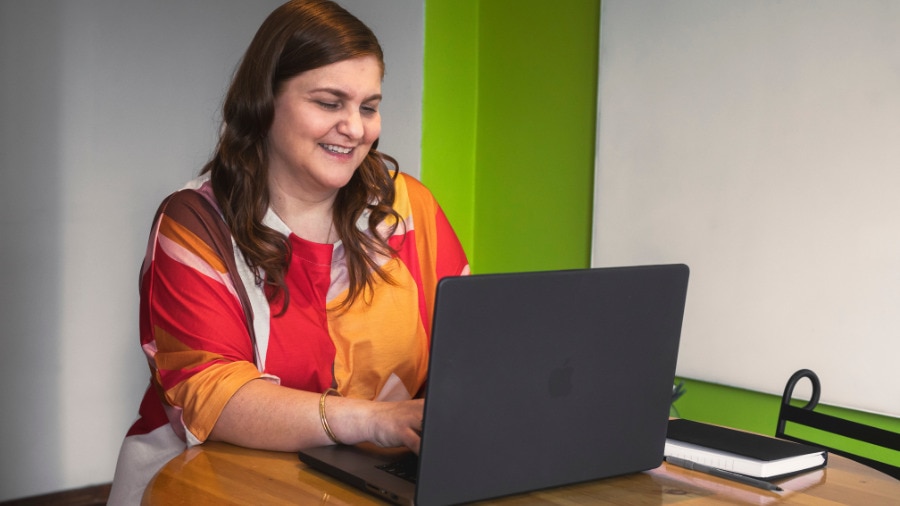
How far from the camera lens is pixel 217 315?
145 cm

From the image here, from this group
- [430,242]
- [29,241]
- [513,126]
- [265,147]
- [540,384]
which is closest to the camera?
[540,384]

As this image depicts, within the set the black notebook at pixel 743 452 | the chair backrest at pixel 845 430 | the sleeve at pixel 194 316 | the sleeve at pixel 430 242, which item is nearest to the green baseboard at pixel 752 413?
the chair backrest at pixel 845 430

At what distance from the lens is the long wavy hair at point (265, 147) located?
1.56 meters

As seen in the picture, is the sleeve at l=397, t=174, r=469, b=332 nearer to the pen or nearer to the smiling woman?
the smiling woman

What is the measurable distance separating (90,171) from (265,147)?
6.04ft

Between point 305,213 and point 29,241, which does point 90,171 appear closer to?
point 29,241

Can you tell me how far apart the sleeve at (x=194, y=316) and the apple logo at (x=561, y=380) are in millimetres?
541

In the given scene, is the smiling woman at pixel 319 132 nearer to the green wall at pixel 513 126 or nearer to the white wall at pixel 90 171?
the green wall at pixel 513 126

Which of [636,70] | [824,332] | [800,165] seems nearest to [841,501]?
[824,332]

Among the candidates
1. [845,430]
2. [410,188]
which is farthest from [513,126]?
[845,430]

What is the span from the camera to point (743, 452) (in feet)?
4.33

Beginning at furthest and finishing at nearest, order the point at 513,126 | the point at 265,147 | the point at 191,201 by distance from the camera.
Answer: the point at 513,126, the point at 265,147, the point at 191,201

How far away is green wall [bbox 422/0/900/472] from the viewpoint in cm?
320

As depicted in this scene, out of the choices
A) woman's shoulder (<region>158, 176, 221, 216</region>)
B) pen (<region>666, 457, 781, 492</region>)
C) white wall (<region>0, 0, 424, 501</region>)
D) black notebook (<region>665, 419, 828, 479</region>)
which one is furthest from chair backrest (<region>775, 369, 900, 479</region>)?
white wall (<region>0, 0, 424, 501</region>)
